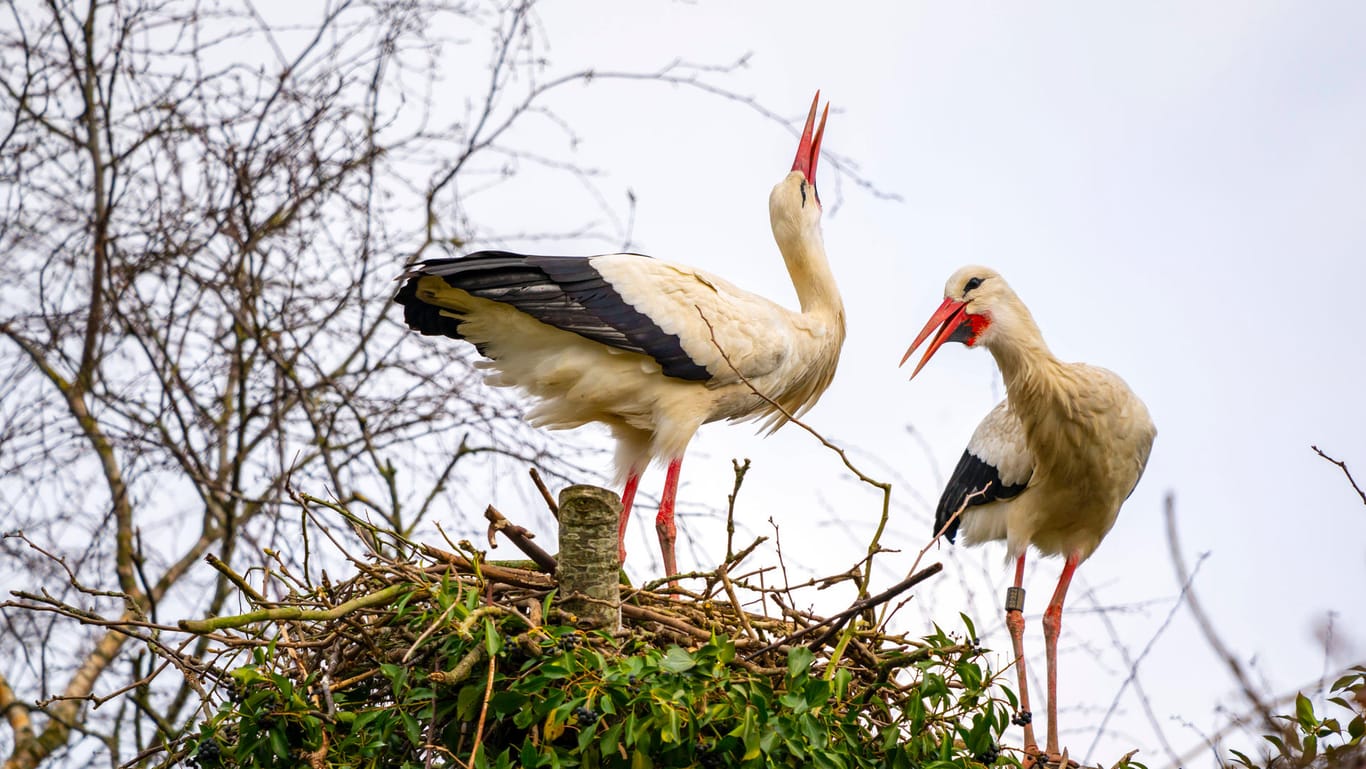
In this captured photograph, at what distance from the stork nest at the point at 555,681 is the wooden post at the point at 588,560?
45 mm

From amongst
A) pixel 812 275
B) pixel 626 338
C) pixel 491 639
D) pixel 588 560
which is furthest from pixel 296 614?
pixel 812 275

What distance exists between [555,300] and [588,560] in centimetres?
143

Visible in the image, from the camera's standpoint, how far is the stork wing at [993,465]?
5777mm

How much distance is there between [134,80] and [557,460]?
8.70ft

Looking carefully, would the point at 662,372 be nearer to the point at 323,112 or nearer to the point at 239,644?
the point at 239,644

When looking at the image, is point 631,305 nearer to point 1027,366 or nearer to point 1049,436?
point 1027,366

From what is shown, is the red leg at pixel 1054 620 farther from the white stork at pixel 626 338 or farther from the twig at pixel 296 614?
the twig at pixel 296 614

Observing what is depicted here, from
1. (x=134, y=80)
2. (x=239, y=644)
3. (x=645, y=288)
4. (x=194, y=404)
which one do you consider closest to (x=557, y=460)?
(x=194, y=404)

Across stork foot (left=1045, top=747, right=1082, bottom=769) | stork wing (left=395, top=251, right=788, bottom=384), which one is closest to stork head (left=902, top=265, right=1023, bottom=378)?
stork wing (left=395, top=251, right=788, bottom=384)

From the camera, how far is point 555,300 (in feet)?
14.8

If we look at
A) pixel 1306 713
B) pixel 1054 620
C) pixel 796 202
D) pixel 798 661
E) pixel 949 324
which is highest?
pixel 796 202

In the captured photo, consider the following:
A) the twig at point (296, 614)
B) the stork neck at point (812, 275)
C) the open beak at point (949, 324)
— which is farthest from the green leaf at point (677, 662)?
the open beak at point (949, 324)

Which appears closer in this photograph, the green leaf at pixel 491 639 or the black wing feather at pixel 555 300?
the green leaf at pixel 491 639

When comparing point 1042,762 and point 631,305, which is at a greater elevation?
point 631,305
